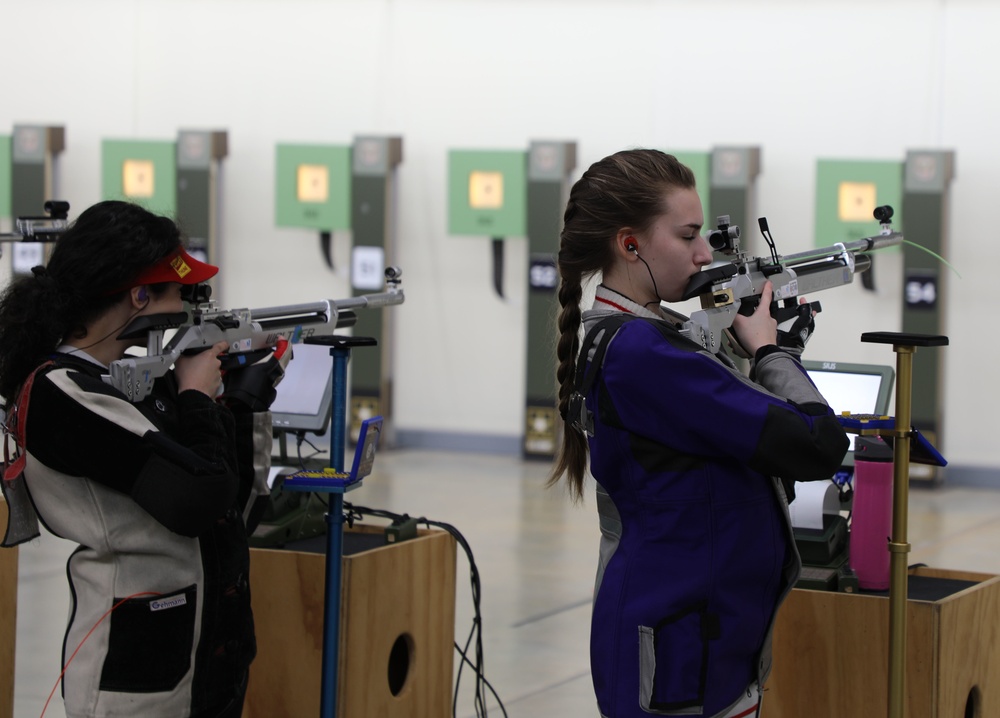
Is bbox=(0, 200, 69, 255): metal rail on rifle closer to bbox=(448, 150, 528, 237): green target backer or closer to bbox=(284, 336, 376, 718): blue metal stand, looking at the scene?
bbox=(284, 336, 376, 718): blue metal stand

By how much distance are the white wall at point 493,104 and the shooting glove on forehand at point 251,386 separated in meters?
5.10

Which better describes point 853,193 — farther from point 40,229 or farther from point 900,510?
point 900,510

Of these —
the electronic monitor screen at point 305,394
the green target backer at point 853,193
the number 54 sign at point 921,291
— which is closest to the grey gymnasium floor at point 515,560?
the electronic monitor screen at point 305,394

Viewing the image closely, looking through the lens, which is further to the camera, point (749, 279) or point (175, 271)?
point (749, 279)

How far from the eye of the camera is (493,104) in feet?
25.0

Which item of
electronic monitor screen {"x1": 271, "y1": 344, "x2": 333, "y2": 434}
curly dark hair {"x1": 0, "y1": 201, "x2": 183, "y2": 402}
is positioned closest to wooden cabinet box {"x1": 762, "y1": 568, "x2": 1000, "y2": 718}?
electronic monitor screen {"x1": 271, "y1": 344, "x2": 333, "y2": 434}

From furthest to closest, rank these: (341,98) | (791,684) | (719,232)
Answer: (341,98) → (791,684) → (719,232)

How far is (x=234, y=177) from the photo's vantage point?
7.91m

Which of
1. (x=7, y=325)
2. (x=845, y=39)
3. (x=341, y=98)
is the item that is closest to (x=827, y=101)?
(x=845, y=39)

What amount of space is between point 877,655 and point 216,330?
141cm

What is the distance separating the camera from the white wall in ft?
22.6

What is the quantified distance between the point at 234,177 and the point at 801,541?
19.8 ft

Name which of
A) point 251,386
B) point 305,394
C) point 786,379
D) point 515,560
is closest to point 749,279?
point 786,379

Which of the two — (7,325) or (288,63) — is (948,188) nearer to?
(288,63)
